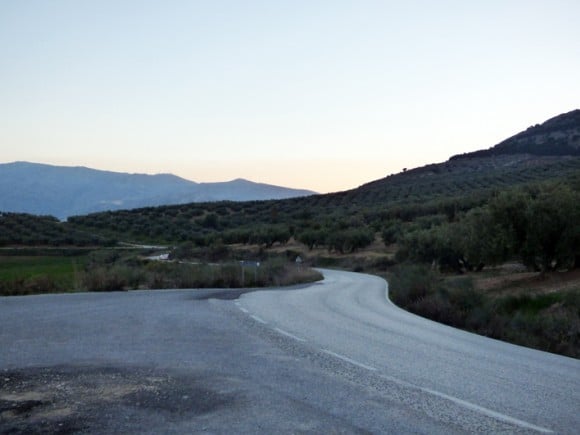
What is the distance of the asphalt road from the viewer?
6.52m

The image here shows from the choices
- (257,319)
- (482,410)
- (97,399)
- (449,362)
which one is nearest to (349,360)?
(449,362)

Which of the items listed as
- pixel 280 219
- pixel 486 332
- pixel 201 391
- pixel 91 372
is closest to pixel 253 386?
pixel 201 391

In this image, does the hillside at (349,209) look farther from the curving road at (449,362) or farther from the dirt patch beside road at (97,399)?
the dirt patch beside road at (97,399)

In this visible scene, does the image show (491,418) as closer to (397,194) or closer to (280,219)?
(280,219)

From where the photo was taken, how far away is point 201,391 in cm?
763

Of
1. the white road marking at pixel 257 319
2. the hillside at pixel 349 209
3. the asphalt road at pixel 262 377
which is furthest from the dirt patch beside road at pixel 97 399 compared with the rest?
the hillside at pixel 349 209

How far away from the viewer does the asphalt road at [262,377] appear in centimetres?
652

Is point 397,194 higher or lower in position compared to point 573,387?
higher

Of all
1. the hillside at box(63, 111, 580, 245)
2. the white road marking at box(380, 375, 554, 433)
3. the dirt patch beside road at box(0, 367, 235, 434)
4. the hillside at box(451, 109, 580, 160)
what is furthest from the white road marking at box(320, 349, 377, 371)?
the hillside at box(451, 109, 580, 160)

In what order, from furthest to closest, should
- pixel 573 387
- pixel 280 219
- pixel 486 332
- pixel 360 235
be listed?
pixel 280 219 < pixel 360 235 < pixel 486 332 < pixel 573 387

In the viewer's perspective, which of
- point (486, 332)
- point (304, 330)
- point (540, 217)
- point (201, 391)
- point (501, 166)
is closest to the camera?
point (201, 391)

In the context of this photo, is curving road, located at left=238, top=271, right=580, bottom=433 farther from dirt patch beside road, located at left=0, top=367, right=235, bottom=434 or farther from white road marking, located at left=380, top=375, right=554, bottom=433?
dirt patch beside road, located at left=0, top=367, right=235, bottom=434

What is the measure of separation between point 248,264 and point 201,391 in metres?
22.5

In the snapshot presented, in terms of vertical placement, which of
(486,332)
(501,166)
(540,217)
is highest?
(501,166)
